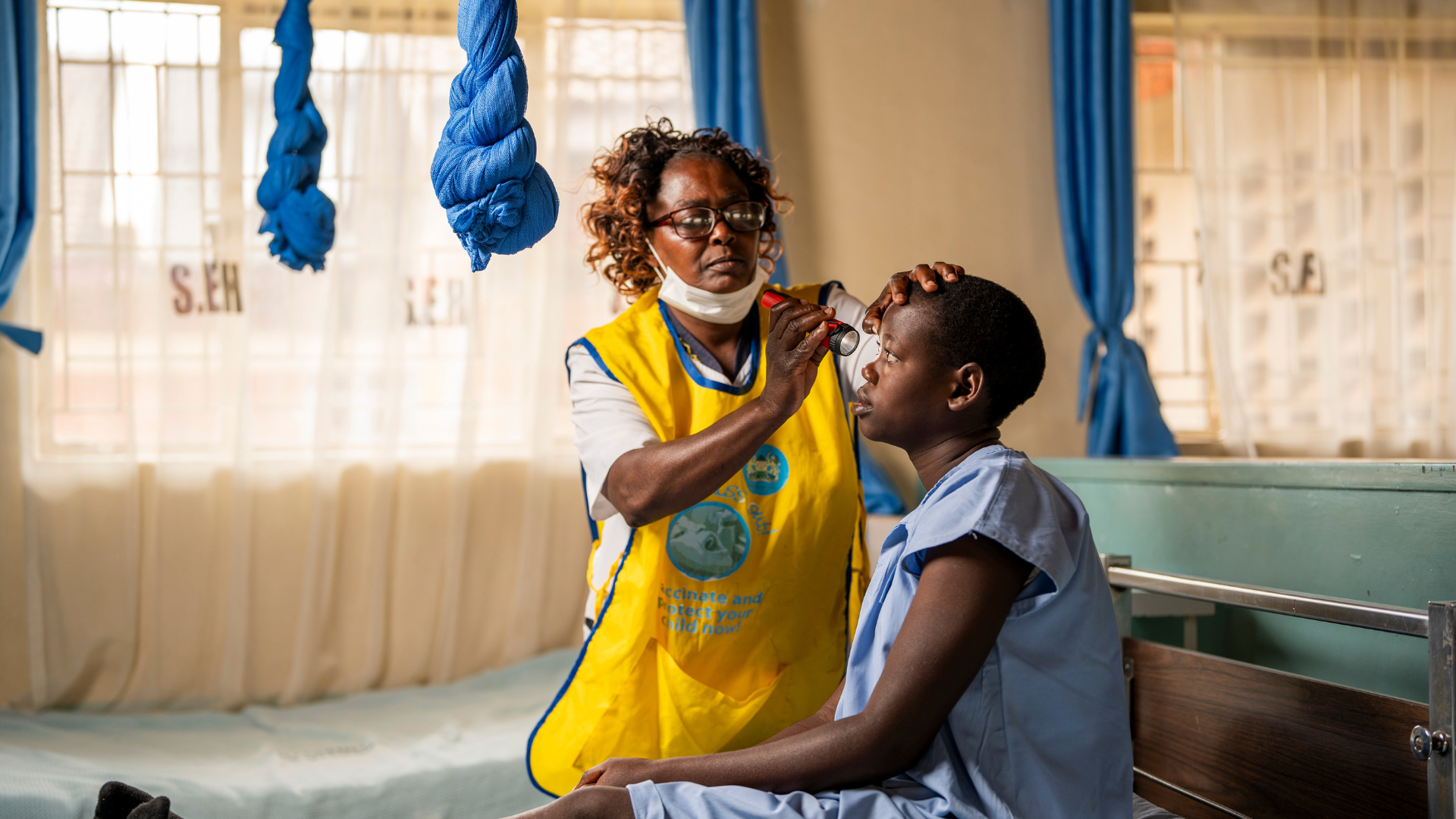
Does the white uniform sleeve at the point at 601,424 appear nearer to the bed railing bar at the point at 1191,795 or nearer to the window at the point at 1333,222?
the bed railing bar at the point at 1191,795

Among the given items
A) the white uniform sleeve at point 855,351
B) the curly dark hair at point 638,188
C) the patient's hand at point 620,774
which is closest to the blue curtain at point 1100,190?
the curly dark hair at point 638,188

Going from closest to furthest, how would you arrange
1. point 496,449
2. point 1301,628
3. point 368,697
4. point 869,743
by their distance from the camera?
1. point 869,743
2. point 1301,628
3. point 368,697
4. point 496,449

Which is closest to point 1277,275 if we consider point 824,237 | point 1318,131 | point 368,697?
point 1318,131

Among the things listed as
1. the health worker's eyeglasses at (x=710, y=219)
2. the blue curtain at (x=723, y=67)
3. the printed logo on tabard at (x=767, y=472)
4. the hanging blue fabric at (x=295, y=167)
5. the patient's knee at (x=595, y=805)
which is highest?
the blue curtain at (x=723, y=67)

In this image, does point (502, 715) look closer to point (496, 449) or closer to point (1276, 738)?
point (496, 449)

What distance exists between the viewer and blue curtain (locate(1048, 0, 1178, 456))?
11.1 ft

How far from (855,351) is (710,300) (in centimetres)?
25

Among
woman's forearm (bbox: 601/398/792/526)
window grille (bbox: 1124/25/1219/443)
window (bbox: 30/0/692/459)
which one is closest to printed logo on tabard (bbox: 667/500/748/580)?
woman's forearm (bbox: 601/398/792/526)

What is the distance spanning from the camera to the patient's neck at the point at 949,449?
1.16 meters

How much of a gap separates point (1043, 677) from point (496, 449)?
8.23 ft

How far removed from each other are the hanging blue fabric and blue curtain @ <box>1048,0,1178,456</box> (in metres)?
2.49

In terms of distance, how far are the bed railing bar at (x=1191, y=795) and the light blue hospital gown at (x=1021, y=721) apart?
0.36m

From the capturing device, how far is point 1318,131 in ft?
11.7

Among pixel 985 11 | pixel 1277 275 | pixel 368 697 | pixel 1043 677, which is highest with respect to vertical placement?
pixel 985 11
